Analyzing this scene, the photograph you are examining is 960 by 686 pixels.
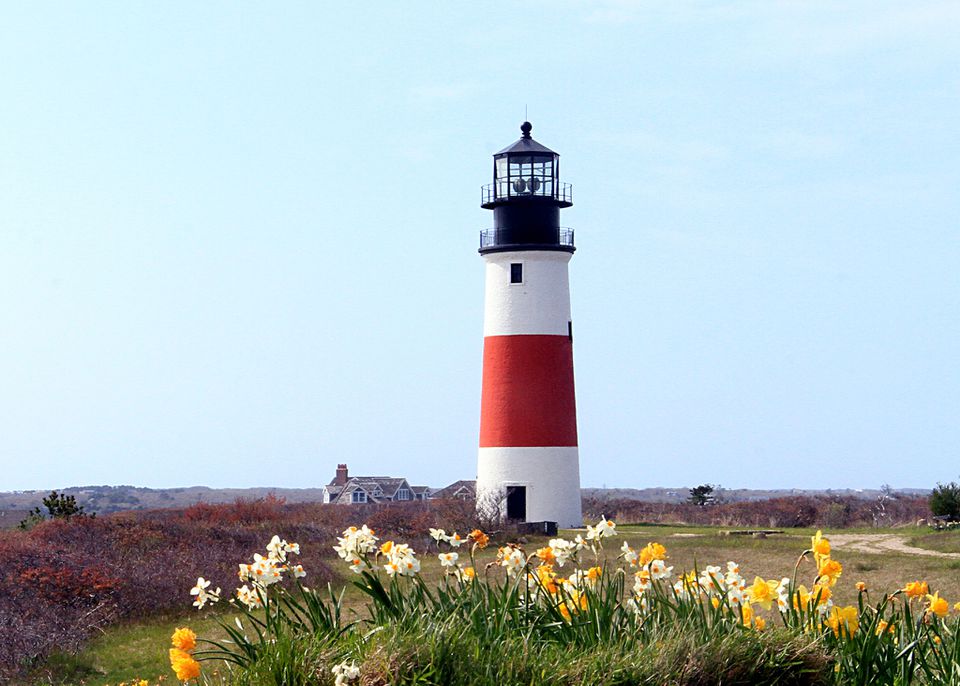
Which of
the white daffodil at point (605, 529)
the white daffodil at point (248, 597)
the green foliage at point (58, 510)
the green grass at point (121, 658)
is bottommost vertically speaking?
the green grass at point (121, 658)

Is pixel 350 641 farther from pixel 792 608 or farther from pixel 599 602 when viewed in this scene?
pixel 792 608

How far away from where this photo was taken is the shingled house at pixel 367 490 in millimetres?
66625

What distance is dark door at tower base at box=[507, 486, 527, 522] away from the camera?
35.2m

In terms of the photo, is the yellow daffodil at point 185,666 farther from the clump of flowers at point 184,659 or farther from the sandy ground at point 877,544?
the sandy ground at point 877,544

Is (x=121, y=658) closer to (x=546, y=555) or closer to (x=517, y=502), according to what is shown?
(x=546, y=555)

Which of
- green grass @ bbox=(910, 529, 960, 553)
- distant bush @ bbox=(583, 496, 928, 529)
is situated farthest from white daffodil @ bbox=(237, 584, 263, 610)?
distant bush @ bbox=(583, 496, 928, 529)

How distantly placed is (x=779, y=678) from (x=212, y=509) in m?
31.6

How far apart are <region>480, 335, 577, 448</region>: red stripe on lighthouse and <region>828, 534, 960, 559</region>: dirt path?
7.78m

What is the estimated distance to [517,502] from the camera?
35.3 m

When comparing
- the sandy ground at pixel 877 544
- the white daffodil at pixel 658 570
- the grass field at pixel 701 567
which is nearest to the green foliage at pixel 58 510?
the grass field at pixel 701 567

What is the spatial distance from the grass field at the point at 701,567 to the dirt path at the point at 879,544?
26cm

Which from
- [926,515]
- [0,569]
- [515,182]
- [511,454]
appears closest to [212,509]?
[511,454]

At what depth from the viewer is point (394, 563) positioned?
829 centimetres

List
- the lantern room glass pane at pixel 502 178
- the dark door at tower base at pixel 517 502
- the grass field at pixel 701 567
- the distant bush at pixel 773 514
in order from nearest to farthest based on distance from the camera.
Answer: the grass field at pixel 701 567 < the dark door at tower base at pixel 517 502 < the lantern room glass pane at pixel 502 178 < the distant bush at pixel 773 514
